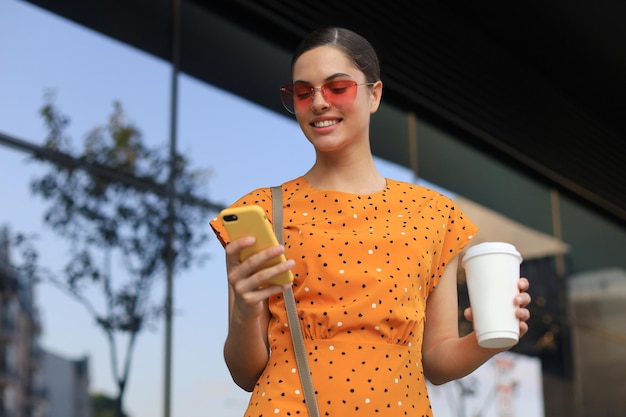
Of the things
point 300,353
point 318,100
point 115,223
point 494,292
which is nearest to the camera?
point 494,292

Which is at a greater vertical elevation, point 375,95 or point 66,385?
point 375,95

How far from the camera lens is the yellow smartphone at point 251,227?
1758mm

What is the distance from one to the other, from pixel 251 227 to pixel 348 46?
0.65 meters

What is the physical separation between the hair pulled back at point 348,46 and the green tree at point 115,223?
3.22 m

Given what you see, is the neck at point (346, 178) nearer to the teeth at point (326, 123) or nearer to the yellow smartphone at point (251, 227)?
the teeth at point (326, 123)

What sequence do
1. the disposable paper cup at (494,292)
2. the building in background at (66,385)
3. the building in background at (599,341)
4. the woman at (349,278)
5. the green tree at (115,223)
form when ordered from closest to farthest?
the disposable paper cup at (494,292) < the woman at (349,278) < the building in background at (66,385) < the green tree at (115,223) < the building in background at (599,341)

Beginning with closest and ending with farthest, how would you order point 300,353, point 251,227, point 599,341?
point 251,227 < point 300,353 < point 599,341

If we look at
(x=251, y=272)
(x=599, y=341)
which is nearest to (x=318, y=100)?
(x=251, y=272)

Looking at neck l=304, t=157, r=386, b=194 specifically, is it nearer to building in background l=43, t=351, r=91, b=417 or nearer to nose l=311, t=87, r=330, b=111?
nose l=311, t=87, r=330, b=111

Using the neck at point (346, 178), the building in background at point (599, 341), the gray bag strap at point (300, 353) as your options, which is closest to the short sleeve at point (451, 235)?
the neck at point (346, 178)

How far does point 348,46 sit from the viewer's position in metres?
2.23

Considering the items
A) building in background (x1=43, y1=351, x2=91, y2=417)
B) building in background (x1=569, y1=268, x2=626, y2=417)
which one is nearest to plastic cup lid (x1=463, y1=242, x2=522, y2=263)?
building in background (x1=43, y1=351, x2=91, y2=417)

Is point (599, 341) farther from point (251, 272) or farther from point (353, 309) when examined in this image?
point (251, 272)

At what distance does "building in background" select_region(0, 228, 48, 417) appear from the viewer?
16.1ft
